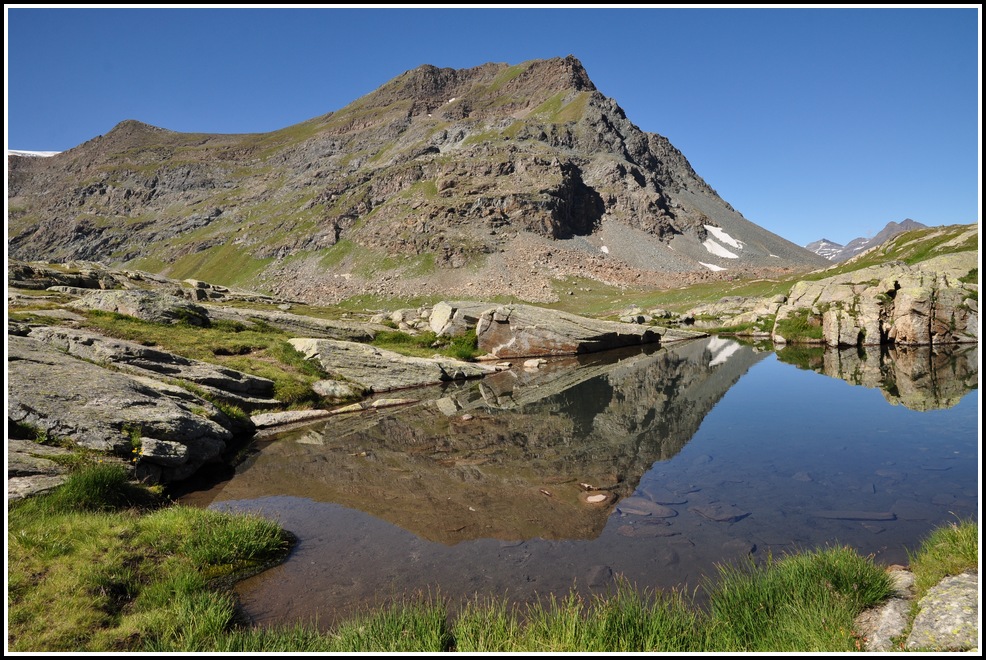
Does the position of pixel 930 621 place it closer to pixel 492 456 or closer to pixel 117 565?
pixel 117 565

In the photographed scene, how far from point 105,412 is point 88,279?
67237mm

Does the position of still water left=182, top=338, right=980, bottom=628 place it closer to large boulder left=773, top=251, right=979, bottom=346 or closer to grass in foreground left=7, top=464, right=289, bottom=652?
grass in foreground left=7, top=464, right=289, bottom=652

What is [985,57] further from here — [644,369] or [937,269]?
[937,269]

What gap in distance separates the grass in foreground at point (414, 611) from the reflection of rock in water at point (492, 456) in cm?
428

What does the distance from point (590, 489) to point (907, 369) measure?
110 feet

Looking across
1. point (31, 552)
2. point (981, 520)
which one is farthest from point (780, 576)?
point (31, 552)

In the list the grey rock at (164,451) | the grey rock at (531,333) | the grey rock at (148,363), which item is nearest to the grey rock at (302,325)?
the grey rock at (531,333)

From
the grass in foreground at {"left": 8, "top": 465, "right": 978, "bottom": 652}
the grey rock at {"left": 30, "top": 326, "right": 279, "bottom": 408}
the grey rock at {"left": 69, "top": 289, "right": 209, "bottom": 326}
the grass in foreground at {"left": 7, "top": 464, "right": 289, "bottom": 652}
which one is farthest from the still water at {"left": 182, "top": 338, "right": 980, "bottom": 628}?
the grey rock at {"left": 69, "top": 289, "right": 209, "bottom": 326}

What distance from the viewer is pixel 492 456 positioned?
18703mm

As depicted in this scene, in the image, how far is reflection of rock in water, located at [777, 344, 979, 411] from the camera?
1035 inches

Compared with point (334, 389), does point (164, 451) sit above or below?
above

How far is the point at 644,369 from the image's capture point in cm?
4181

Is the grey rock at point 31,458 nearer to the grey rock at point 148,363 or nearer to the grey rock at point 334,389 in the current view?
the grey rock at point 148,363

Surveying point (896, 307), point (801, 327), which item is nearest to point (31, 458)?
point (896, 307)
